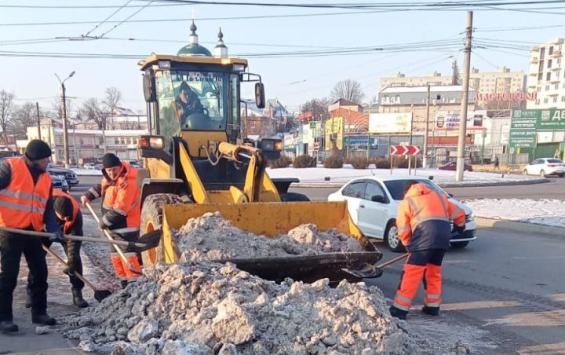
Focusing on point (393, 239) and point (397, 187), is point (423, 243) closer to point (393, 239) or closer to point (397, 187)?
point (393, 239)

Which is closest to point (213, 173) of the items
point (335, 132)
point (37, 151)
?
point (37, 151)

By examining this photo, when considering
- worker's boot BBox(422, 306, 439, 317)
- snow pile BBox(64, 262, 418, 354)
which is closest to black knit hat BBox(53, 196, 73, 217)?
snow pile BBox(64, 262, 418, 354)

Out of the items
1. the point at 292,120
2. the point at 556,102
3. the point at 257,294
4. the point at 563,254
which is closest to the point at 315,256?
the point at 257,294

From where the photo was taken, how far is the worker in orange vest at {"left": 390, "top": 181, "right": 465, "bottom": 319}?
18.6 ft

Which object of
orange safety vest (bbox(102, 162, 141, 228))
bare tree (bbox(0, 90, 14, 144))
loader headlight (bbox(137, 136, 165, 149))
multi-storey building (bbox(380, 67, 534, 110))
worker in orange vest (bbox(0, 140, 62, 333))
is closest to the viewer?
worker in orange vest (bbox(0, 140, 62, 333))

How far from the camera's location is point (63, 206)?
20.1ft

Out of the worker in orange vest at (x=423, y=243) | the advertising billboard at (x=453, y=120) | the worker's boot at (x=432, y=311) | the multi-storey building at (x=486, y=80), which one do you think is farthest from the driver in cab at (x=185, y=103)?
the multi-storey building at (x=486, y=80)

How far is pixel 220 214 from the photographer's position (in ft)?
19.6

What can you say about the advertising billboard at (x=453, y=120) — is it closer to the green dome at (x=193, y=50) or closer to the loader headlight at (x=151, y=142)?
the green dome at (x=193, y=50)

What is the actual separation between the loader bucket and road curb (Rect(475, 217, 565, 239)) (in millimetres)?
7083

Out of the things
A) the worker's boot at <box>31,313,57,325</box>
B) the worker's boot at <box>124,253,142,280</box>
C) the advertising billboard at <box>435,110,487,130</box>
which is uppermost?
the advertising billboard at <box>435,110,487,130</box>

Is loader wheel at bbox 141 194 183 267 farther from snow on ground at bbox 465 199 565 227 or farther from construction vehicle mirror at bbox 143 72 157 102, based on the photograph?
snow on ground at bbox 465 199 565 227

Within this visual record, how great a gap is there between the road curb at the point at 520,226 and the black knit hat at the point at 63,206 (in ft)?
33.2

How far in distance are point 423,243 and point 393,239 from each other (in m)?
3.92
